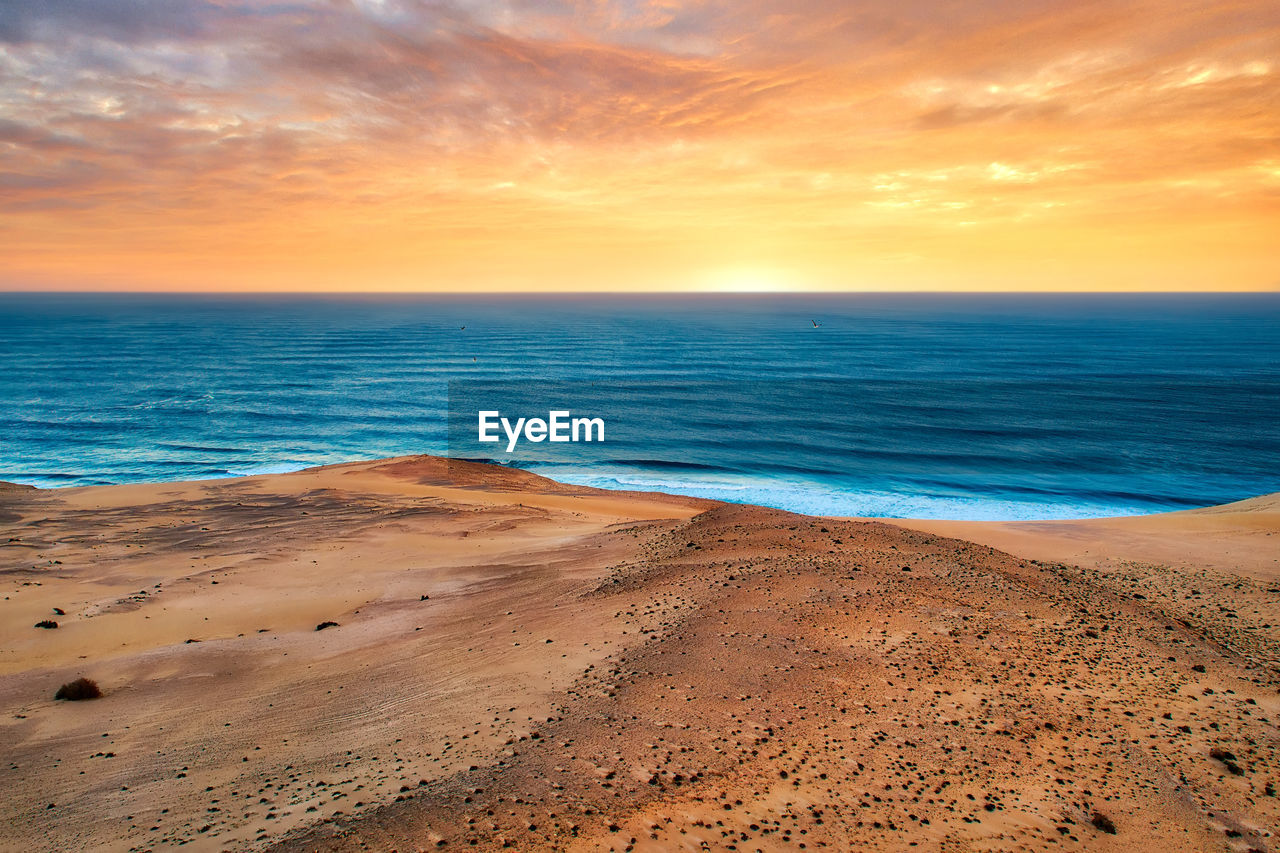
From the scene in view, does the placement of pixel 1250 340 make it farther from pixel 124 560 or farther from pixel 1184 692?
pixel 124 560

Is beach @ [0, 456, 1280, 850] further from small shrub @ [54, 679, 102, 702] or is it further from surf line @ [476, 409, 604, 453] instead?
surf line @ [476, 409, 604, 453]

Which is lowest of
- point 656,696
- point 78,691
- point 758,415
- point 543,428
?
point 543,428

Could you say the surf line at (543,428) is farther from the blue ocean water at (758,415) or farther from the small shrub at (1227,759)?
the small shrub at (1227,759)

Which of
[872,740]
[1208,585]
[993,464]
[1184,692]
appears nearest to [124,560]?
[872,740]

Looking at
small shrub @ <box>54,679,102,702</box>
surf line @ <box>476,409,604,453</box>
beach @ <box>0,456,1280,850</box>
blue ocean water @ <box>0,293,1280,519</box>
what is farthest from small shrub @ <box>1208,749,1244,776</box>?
surf line @ <box>476,409,604,453</box>

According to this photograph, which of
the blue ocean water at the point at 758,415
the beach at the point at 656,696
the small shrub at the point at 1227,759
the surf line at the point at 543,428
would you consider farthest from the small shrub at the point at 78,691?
the surf line at the point at 543,428

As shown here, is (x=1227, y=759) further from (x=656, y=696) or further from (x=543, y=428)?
(x=543, y=428)

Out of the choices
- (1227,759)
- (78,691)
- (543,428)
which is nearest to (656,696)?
(1227,759)
